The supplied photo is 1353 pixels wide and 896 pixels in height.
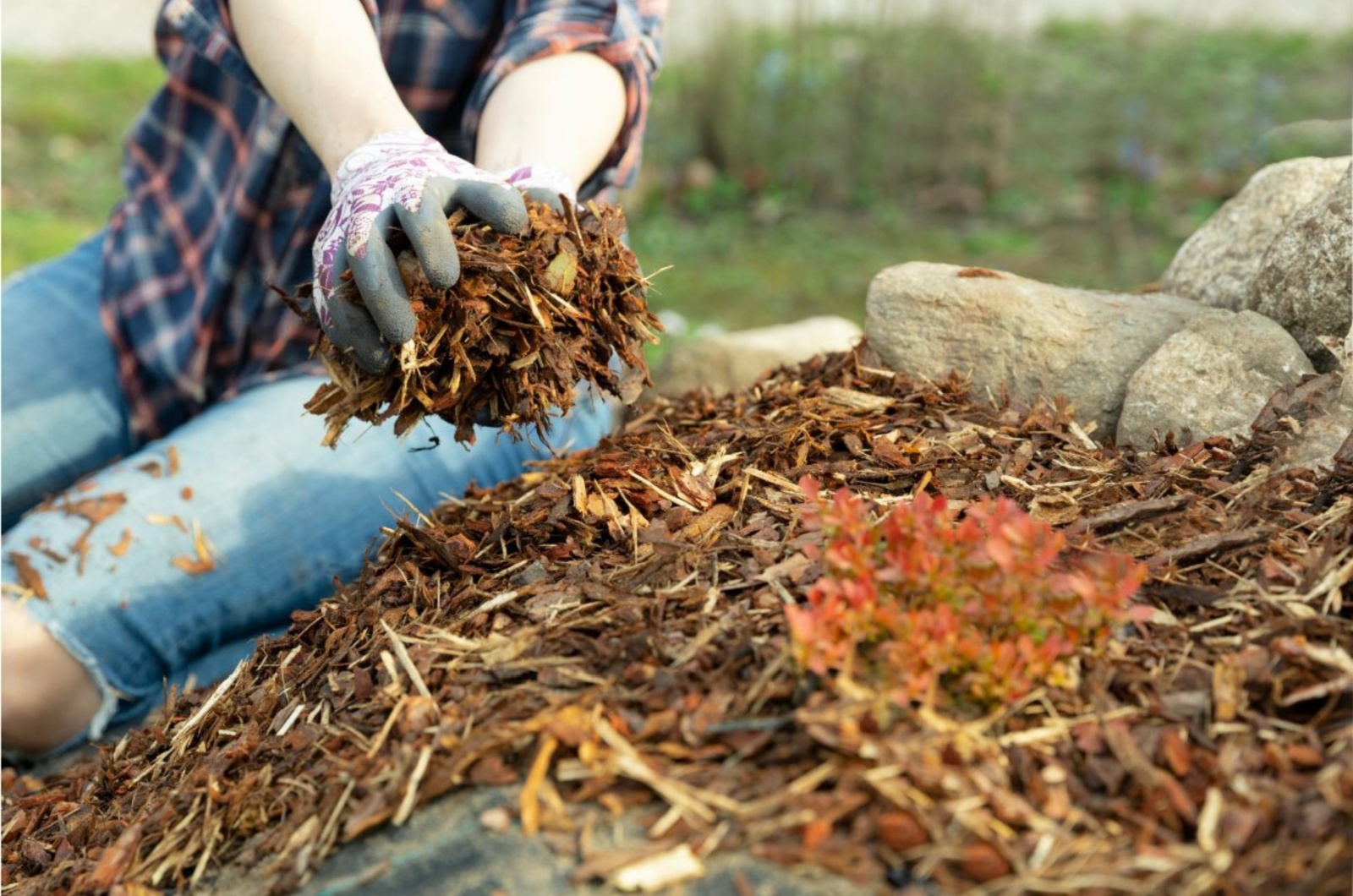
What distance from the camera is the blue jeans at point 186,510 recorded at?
2914mm

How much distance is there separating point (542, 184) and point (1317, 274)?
5.24 feet

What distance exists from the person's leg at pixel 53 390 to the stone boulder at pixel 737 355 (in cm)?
168

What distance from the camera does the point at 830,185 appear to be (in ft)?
24.7

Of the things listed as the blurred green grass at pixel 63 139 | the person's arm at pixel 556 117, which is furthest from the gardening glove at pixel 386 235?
the blurred green grass at pixel 63 139

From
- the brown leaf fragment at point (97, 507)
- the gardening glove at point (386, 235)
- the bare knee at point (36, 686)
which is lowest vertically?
the bare knee at point (36, 686)

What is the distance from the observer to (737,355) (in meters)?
3.92

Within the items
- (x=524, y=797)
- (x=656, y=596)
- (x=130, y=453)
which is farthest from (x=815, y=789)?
(x=130, y=453)

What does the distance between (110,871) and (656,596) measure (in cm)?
91

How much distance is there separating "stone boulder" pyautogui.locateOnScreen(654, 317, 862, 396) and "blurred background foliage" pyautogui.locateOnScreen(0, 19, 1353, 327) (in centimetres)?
213

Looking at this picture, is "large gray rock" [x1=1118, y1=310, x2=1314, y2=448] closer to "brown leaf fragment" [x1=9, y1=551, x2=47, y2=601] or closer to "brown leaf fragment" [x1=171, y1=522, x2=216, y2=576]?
"brown leaf fragment" [x1=171, y1=522, x2=216, y2=576]

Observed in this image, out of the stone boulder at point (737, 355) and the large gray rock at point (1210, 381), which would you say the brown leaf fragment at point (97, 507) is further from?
the large gray rock at point (1210, 381)

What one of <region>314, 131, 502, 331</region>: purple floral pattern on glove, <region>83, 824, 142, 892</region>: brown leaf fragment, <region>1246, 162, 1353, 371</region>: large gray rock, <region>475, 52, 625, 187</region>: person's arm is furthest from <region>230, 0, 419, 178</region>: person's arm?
<region>1246, 162, 1353, 371</region>: large gray rock

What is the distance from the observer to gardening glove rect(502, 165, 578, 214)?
2.23m

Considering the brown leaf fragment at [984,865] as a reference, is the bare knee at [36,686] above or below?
below
